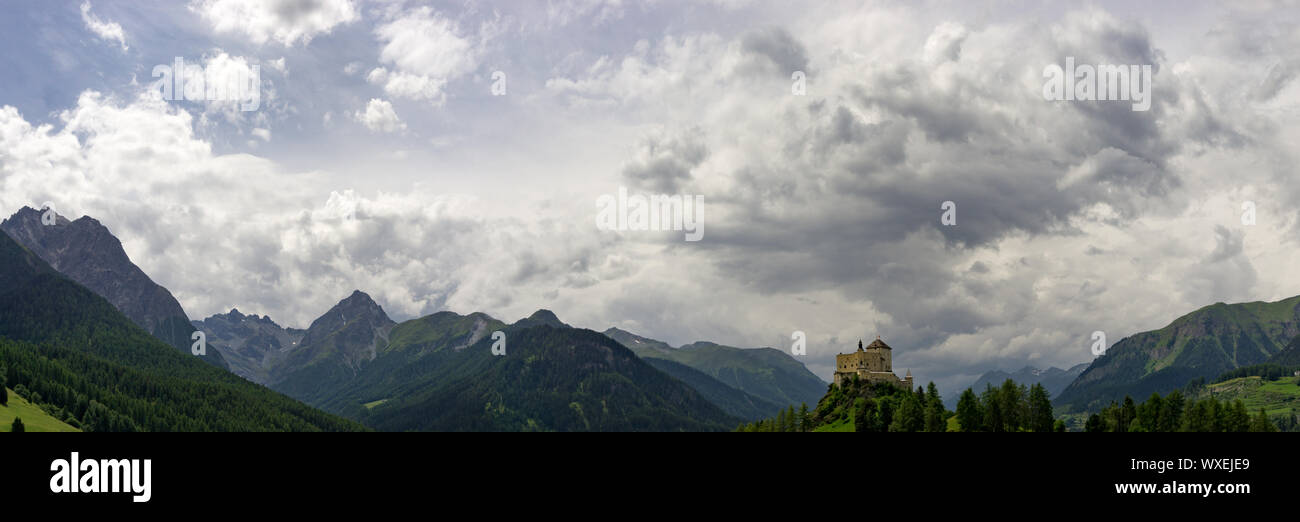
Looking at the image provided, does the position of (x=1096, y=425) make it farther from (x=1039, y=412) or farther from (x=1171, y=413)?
(x=1171, y=413)

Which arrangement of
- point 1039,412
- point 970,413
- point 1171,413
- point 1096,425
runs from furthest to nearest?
point 970,413, point 1039,412, point 1096,425, point 1171,413

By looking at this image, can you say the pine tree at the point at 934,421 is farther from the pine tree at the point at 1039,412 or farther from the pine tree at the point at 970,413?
the pine tree at the point at 1039,412

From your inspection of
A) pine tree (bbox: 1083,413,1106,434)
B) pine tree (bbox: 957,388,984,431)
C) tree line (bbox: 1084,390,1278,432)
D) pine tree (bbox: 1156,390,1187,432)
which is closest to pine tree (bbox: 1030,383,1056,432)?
pine tree (bbox: 1083,413,1106,434)

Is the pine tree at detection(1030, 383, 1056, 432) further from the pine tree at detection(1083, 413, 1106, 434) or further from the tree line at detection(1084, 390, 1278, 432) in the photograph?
the tree line at detection(1084, 390, 1278, 432)

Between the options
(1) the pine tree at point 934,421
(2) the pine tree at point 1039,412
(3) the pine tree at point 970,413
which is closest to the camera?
(2) the pine tree at point 1039,412

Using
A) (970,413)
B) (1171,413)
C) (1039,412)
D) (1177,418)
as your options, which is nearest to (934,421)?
(970,413)

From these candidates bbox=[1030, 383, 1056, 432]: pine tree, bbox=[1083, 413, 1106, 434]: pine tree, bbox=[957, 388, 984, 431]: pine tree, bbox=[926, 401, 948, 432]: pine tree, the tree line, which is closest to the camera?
the tree line

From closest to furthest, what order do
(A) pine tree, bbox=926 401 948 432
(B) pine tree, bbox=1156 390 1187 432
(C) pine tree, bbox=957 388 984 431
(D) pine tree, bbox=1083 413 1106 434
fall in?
(B) pine tree, bbox=1156 390 1187 432, (D) pine tree, bbox=1083 413 1106 434, (C) pine tree, bbox=957 388 984 431, (A) pine tree, bbox=926 401 948 432

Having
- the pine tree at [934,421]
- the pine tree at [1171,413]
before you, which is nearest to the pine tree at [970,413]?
the pine tree at [934,421]

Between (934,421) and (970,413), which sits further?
(934,421)

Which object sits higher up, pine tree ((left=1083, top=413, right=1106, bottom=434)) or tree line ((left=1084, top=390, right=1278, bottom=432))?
tree line ((left=1084, top=390, right=1278, bottom=432))

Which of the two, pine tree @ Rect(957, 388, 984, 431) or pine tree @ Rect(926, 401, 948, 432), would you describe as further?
pine tree @ Rect(926, 401, 948, 432)
